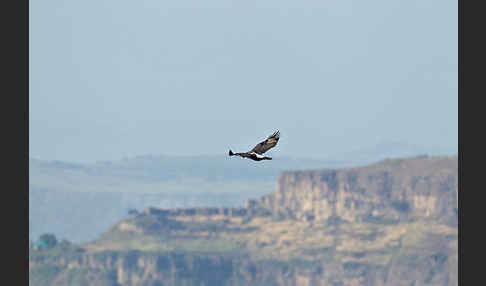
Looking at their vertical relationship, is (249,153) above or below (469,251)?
above

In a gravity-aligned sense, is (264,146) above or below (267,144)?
below

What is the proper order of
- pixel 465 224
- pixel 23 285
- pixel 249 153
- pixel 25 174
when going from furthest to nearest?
pixel 465 224, pixel 25 174, pixel 23 285, pixel 249 153

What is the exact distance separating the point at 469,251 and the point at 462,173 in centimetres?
1394

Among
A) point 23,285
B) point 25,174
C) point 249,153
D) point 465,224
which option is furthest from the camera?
point 465,224

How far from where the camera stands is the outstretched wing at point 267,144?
77.0 meters

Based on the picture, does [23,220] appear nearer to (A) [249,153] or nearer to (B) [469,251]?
(B) [469,251]

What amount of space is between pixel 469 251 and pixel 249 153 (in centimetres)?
4996

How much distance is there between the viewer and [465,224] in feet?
422

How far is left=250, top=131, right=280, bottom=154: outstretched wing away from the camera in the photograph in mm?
77000

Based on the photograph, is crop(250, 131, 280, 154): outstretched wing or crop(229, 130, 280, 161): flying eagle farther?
Result: crop(250, 131, 280, 154): outstretched wing

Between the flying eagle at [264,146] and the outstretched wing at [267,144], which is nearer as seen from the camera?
the flying eagle at [264,146]

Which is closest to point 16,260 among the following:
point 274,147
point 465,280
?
point 465,280

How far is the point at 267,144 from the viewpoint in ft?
254

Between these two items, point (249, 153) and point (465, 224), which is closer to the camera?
point (249, 153)
